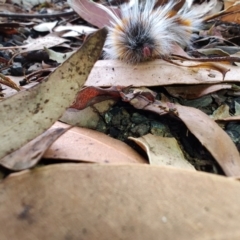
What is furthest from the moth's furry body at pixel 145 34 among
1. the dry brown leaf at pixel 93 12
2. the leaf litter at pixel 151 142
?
the dry brown leaf at pixel 93 12

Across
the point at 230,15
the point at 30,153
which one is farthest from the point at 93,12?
the point at 30,153

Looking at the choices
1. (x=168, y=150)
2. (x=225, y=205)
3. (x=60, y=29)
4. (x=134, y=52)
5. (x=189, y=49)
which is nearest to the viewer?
(x=225, y=205)

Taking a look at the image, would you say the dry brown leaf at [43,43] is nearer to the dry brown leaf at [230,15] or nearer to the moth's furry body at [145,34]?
the moth's furry body at [145,34]

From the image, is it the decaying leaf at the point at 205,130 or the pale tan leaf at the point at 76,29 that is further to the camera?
the pale tan leaf at the point at 76,29

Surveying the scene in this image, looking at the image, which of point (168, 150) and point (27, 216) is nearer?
point (27, 216)

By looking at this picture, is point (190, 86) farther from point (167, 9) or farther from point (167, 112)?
point (167, 9)

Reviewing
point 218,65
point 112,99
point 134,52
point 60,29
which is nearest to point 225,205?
point 112,99
